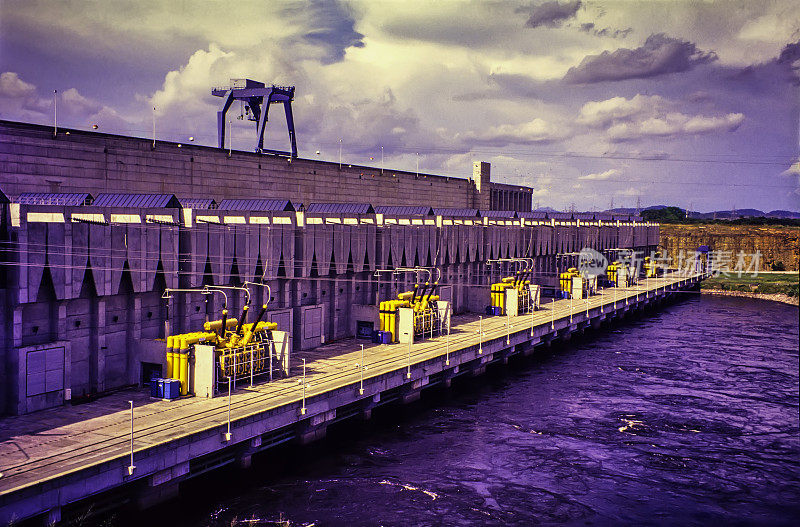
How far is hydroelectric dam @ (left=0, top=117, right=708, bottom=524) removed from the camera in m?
22.0

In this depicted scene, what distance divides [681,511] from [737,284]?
9752 centimetres

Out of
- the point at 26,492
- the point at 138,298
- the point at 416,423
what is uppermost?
the point at 138,298

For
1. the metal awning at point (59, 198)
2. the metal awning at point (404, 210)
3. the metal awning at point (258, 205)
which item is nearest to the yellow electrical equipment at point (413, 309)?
the metal awning at point (258, 205)

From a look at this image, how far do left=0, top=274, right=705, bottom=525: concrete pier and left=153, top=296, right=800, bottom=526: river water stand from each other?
1609 millimetres

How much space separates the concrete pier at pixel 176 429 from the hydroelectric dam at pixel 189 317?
8 cm

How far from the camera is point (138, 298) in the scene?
29.4m

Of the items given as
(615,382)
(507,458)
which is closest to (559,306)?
(615,382)

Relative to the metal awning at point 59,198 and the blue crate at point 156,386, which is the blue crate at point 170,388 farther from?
the metal awning at point 59,198

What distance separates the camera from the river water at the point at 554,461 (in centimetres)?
2308

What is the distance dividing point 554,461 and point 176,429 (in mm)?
15929

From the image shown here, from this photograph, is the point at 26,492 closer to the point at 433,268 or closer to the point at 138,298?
the point at 138,298

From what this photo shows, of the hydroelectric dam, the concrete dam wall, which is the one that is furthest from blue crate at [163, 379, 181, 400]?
the concrete dam wall

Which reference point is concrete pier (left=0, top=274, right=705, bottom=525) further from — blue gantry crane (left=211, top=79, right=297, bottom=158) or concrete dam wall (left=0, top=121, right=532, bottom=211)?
blue gantry crane (left=211, top=79, right=297, bottom=158)

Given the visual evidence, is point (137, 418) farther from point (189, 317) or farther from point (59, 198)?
point (59, 198)
